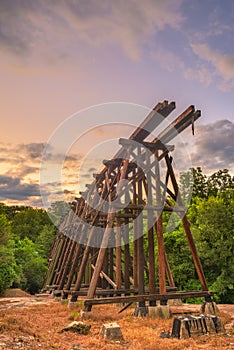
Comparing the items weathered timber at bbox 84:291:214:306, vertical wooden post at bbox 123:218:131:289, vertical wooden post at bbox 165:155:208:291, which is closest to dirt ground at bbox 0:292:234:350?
weathered timber at bbox 84:291:214:306

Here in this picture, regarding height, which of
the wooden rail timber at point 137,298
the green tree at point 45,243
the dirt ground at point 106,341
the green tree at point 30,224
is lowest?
the dirt ground at point 106,341

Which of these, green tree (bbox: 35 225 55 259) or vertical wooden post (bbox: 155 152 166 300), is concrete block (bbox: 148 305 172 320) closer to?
vertical wooden post (bbox: 155 152 166 300)

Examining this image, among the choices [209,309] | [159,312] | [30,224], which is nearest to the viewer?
[159,312]

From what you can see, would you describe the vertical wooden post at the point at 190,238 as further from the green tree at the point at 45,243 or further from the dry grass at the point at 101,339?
the green tree at the point at 45,243

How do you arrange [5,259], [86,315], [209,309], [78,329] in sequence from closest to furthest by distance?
[78,329], [86,315], [209,309], [5,259]

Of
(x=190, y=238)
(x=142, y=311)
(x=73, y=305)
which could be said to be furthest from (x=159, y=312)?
(x=73, y=305)

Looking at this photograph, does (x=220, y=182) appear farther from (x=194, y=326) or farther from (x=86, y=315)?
(x=194, y=326)

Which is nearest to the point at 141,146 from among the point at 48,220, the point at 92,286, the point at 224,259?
the point at 92,286

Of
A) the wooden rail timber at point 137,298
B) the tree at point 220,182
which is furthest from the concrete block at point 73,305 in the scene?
the tree at point 220,182

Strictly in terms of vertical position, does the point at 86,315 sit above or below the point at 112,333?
above

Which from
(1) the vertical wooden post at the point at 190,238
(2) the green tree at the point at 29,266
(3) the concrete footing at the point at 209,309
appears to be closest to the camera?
(3) the concrete footing at the point at 209,309

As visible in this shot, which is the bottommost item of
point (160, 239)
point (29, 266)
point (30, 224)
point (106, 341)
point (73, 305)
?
point (106, 341)

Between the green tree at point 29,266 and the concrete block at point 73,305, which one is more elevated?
the green tree at point 29,266

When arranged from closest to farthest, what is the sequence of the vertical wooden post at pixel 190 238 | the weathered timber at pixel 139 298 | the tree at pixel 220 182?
the weathered timber at pixel 139 298 < the vertical wooden post at pixel 190 238 < the tree at pixel 220 182
